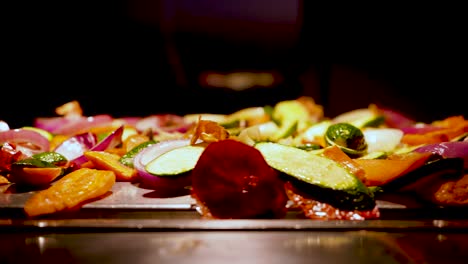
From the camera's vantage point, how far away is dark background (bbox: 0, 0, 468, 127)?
341 cm

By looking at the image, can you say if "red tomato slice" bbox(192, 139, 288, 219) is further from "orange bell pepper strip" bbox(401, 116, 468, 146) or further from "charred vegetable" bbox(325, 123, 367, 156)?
"orange bell pepper strip" bbox(401, 116, 468, 146)

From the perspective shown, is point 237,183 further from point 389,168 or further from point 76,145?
point 76,145

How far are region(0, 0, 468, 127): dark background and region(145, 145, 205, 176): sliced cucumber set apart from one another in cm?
206

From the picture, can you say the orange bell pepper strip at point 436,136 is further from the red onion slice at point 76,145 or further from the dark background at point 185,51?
the dark background at point 185,51

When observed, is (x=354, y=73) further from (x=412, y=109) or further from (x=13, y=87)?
(x=13, y=87)

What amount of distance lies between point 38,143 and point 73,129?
1.56 ft

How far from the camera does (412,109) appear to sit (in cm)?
363

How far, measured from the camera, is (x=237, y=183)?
1111 millimetres

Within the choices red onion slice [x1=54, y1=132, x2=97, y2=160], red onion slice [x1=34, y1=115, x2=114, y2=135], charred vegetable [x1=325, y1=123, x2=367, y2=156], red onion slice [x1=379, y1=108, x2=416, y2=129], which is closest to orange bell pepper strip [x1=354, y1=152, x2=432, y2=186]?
charred vegetable [x1=325, y1=123, x2=367, y2=156]

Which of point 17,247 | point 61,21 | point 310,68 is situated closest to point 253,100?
point 310,68

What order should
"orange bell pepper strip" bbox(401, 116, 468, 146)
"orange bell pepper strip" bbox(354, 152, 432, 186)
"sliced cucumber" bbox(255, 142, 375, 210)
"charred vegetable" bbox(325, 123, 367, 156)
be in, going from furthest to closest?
"orange bell pepper strip" bbox(401, 116, 468, 146), "charred vegetable" bbox(325, 123, 367, 156), "orange bell pepper strip" bbox(354, 152, 432, 186), "sliced cucumber" bbox(255, 142, 375, 210)

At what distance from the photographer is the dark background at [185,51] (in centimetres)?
341

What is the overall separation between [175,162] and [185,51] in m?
3.79

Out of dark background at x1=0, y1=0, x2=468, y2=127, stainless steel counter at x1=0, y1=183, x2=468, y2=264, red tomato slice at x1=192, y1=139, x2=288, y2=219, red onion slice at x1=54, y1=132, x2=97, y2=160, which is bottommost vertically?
stainless steel counter at x1=0, y1=183, x2=468, y2=264
